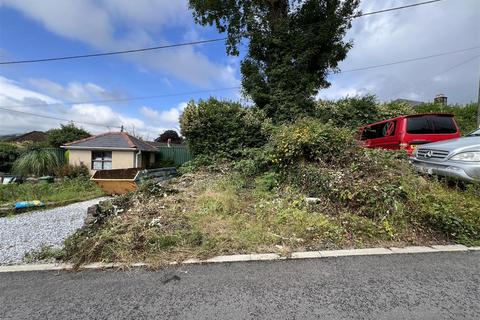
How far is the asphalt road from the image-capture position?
2.18m

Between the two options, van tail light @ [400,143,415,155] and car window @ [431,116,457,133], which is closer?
van tail light @ [400,143,415,155]

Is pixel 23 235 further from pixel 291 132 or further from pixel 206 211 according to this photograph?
pixel 291 132

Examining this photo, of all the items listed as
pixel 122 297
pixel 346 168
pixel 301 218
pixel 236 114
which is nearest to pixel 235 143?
pixel 236 114

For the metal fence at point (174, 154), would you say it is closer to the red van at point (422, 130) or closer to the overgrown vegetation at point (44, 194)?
the overgrown vegetation at point (44, 194)

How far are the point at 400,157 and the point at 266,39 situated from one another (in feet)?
25.7

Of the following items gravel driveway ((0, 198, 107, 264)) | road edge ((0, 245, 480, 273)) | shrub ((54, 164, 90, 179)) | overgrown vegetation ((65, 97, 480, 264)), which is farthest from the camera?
shrub ((54, 164, 90, 179))

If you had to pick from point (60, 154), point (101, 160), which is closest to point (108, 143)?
point (101, 160)

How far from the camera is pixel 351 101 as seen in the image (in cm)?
1170

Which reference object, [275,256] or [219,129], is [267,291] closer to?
[275,256]

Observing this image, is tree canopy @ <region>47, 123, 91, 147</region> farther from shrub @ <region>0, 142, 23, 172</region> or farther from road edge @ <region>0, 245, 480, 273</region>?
road edge @ <region>0, 245, 480, 273</region>

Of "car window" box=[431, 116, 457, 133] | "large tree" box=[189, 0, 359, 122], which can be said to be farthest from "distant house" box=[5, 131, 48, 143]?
"car window" box=[431, 116, 457, 133]

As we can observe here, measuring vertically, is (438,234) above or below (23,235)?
above

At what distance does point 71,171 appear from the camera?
15.9 meters

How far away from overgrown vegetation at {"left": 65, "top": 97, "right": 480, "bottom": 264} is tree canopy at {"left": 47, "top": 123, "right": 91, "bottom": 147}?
808 inches
